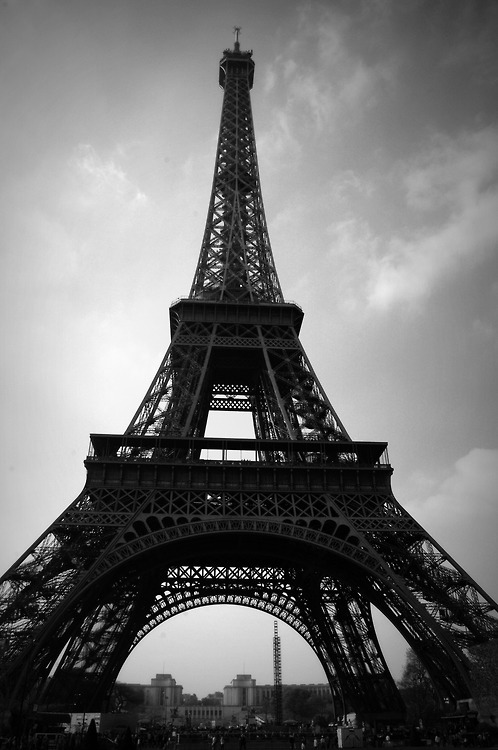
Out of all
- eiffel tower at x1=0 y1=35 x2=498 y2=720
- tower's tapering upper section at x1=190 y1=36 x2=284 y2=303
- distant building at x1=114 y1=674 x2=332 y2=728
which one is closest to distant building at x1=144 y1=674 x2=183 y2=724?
distant building at x1=114 y1=674 x2=332 y2=728

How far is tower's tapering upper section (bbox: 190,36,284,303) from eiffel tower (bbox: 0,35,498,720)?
198 mm

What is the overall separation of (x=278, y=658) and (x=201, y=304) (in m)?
63.5

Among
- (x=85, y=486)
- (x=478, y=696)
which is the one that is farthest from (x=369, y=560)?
(x=85, y=486)

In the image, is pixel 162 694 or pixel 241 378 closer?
pixel 241 378

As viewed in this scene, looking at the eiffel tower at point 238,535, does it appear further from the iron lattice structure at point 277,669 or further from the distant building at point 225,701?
the distant building at point 225,701

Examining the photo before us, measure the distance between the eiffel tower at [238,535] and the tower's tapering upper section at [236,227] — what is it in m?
0.20

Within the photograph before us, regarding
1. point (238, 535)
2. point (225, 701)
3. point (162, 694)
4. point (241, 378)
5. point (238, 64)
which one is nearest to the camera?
point (238, 535)

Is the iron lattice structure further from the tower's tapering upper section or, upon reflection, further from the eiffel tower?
the tower's tapering upper section

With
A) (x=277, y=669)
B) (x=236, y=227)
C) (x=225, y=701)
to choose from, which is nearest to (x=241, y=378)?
(x=236, y=227)

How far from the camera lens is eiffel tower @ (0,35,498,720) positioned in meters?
28.5

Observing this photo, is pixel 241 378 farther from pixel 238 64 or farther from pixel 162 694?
pixel 162 694

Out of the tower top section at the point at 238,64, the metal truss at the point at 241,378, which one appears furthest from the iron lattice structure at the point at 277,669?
the tower top section at the point at 238,64

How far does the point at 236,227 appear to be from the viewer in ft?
165

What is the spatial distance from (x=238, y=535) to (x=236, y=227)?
2771 centimetres
